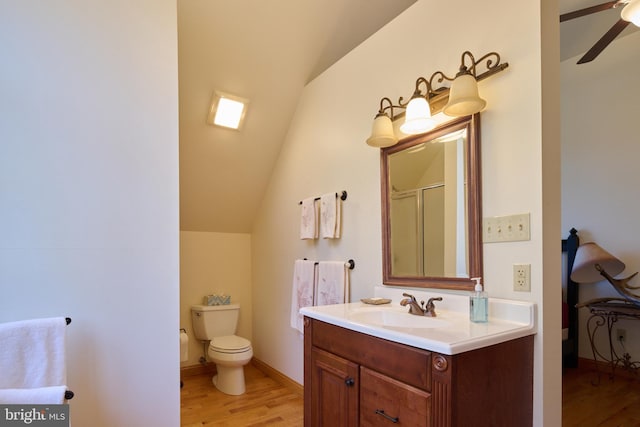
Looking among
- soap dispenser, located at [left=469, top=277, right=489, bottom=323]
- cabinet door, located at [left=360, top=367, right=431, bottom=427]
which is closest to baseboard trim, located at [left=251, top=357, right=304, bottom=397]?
cabinet door, located at [left=360, top=367, right=431, bottom=427]

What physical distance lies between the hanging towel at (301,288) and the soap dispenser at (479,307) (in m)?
1.28

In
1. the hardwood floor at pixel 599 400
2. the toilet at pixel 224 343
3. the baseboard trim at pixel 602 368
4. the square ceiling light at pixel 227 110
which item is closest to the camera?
the hardwood floor at pixel 599 400

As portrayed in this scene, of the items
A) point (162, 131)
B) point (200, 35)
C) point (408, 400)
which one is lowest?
point (408, 400)

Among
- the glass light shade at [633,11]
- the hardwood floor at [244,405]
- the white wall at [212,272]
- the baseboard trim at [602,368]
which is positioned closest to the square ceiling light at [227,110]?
the white wall at [212,272]

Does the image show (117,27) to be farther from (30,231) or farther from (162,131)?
(30,231)

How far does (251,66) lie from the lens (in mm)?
2537

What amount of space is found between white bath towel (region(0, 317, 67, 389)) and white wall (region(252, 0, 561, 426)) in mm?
1498

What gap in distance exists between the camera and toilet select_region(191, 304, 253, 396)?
2.72m

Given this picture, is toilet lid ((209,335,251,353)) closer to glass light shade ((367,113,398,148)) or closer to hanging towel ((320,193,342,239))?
hanging towel ((320,193,342,239))

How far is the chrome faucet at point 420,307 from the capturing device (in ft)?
5.08

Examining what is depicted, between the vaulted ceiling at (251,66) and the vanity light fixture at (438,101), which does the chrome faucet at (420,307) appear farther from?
the vaulted ceiling at (251,66)

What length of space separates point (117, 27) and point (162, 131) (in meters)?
0.49

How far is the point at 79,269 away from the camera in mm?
1473

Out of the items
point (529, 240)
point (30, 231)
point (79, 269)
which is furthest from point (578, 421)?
point (30, 231)
